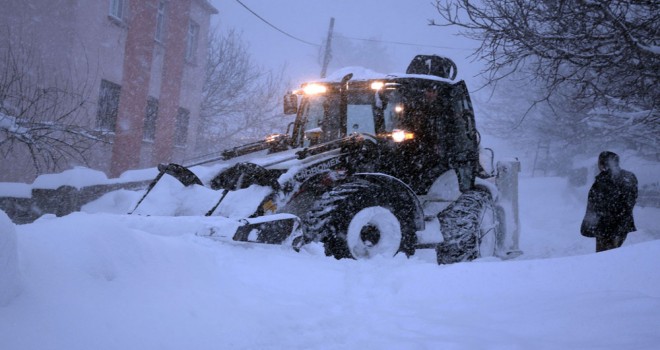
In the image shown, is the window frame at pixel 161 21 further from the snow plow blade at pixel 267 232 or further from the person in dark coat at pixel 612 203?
the person in dark coat at pixel 612 203

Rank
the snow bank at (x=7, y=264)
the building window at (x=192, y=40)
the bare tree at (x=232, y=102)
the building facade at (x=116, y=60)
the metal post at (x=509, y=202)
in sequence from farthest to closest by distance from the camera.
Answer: the bare tree at (x=232, y=102) < the building window at (x=192, y=40) < the building facade at (x=116, y=60) < the metal post at (x=509, y=202) < the snow bank at (x=7, y=264)

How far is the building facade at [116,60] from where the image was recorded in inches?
383

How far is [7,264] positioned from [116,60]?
11413 mm

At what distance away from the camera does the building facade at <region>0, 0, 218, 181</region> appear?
9.72 meters

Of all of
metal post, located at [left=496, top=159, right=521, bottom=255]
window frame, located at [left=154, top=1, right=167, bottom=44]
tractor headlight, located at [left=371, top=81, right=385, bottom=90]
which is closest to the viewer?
tractor headlight, located at [left=371, top=81, right=385, bottom=90]

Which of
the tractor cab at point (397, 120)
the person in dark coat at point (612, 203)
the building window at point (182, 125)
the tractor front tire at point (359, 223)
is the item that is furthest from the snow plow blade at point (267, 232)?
the building window at point (182, 125)

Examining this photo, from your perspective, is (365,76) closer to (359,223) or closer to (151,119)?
(359,223)

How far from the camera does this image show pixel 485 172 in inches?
310

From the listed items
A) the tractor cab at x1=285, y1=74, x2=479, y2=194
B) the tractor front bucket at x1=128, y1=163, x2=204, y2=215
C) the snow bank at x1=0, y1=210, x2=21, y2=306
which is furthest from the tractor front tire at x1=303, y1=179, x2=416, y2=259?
the snow bank at x1=0, y1=210, x2=21, y2=306

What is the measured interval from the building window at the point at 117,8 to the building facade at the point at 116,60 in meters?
0.03

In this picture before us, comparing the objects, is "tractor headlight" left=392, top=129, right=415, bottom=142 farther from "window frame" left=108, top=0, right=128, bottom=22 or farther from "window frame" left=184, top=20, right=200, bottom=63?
"window frame" left=184, top=20, right=200, bottom=63

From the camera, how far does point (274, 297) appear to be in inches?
121

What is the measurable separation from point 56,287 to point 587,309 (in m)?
2.82

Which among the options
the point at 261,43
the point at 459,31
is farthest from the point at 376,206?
the point at 261,43
